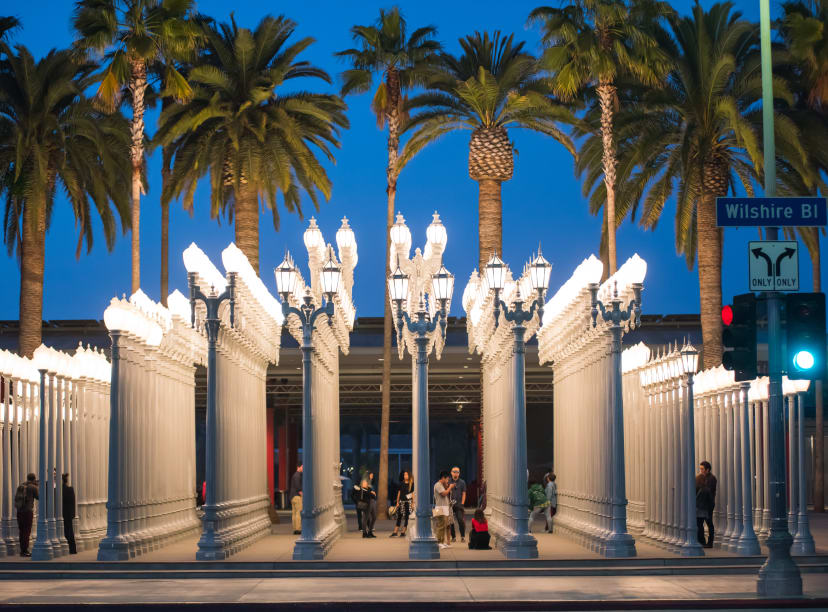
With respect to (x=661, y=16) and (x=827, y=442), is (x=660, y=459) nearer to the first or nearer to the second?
(x=661, y=16)

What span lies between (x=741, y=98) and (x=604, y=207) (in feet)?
23.2

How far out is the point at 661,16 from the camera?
120 ft

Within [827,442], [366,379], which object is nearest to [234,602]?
[366,379]

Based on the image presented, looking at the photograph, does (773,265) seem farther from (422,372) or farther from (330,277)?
(330,277)

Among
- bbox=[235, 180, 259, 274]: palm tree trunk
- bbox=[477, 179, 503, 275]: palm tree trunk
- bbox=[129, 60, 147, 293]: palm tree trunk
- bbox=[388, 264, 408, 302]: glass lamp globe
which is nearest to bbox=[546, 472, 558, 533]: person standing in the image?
bbox=[477, 179, 503, 275]: palm tree trunk

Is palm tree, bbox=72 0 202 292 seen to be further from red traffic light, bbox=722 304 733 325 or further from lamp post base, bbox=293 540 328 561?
red traffic light, bbox=722 304 733 325

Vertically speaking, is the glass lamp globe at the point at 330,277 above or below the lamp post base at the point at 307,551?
above

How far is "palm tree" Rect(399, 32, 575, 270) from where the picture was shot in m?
37.3

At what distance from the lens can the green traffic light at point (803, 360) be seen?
1619cm

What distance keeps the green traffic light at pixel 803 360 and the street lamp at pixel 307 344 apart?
8.69m

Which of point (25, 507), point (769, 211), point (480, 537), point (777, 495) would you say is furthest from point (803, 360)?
point (25, 507)

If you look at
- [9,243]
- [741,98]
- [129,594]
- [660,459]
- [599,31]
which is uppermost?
[599,31]

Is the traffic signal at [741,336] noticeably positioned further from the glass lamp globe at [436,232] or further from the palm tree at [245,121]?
the palm tree at [245,121]

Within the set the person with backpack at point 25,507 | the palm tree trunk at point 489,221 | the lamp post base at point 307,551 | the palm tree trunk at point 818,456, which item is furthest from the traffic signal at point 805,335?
the palm tree trunk at point 818,456
